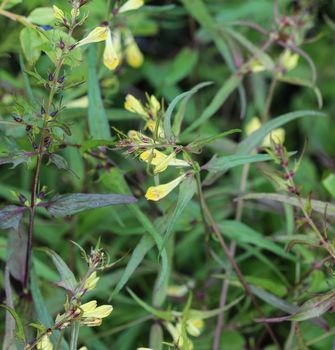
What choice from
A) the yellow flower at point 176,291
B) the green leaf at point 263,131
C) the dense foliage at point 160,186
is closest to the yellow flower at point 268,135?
the dense foliage at point 160,186

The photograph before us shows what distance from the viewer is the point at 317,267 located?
1132mm

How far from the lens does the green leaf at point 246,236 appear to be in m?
1.16

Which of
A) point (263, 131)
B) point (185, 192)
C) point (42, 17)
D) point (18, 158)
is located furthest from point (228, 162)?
point (42, 17)

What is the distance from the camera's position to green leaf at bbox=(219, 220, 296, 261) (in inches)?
45.8

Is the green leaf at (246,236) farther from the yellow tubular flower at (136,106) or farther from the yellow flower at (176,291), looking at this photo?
the yellow tubular flower at (136,106)

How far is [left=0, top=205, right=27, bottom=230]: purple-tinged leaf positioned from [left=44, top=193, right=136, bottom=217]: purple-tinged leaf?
Result: 40 millimetres

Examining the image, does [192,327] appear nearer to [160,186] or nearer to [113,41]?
[160,186]

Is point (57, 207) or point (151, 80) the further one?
point (151, 80)

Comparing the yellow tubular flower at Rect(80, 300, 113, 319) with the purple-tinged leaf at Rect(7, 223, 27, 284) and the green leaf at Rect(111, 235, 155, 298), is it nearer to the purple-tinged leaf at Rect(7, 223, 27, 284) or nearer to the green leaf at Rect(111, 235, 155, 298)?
the green leaf at Rect(111, 235, 155, 298)

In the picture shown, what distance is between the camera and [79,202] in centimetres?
91

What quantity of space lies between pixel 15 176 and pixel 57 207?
735 millimetres

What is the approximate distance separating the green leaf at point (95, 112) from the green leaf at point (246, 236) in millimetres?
284

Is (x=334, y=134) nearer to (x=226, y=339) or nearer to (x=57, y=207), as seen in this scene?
(x=226, y=339)

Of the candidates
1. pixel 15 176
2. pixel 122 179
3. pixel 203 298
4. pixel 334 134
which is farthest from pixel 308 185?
pixel 15 176
